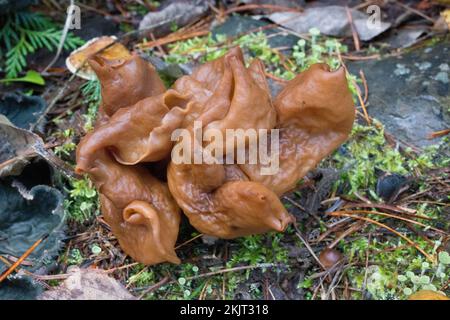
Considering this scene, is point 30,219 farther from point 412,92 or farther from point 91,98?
point 412,92

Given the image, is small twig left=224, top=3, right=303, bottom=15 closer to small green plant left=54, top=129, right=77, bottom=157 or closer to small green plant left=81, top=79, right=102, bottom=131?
small green plant left=81, top=79, right=102, bottom=131

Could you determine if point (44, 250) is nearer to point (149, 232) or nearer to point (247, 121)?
point (149, 232)

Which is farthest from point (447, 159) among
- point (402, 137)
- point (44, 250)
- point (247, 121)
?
point (44, 250)

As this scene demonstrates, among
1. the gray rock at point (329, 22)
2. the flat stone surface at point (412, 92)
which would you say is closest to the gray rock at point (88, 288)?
the flat stone surface at point (412, 92)

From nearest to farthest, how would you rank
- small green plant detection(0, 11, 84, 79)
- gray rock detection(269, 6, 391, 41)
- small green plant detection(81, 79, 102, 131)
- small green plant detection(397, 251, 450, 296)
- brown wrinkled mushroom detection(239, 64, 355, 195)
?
brown wrinkled mushroom detection(239, 64, 355, 195) < small green plant detection(397, 251, 450, 296) < small green plant detection(81, 79, 102, 131) < small green plant detection(0, 11, 84, 79) < gray rock detection(269, 6, 391, 41)

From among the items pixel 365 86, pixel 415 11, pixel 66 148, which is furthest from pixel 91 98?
pixel 415 11

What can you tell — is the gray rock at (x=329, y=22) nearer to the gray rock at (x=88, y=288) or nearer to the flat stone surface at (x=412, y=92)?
the flat stone surface at (x=412, y=92)

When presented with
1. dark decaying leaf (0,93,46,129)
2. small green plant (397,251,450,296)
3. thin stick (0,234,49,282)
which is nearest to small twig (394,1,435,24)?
→ small green plant (397,251,450,296)
